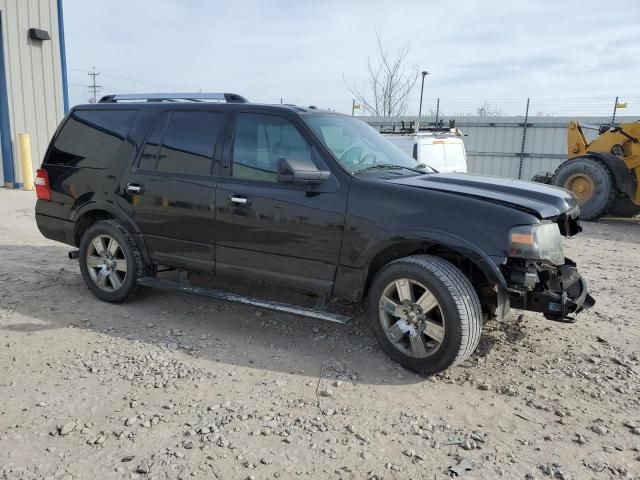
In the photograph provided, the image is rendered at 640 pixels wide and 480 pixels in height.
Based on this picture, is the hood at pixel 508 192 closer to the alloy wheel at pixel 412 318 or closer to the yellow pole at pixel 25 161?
the alloy wheel at pixel 412 318

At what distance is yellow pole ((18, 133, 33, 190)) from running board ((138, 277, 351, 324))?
9.48 metres

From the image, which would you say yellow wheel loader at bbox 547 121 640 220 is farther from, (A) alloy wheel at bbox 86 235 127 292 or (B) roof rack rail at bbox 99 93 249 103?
(A) alloy wheel at bbox 86 235 127 292

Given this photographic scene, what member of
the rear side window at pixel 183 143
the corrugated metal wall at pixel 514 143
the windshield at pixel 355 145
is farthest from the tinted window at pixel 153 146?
the corrugated metal wall at pixel 514 143

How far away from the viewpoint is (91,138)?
16.8 feet

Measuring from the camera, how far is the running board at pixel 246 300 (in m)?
3.93

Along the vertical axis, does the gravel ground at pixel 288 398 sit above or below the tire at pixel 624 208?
below

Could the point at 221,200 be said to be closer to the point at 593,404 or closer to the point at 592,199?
the point at 593,404

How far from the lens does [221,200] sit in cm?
432

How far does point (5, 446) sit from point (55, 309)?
2266 mm

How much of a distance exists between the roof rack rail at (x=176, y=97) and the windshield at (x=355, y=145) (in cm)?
82

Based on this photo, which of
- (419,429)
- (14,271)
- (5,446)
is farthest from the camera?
(14,271)

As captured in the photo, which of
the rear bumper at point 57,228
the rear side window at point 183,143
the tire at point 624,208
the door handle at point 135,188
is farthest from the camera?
the tire at point 624,208

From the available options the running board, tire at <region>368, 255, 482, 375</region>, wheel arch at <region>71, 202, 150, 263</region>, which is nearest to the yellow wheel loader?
tire at <region>368, 255, 482, 375</region>

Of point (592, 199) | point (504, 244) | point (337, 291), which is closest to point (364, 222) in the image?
point (337, 291)
